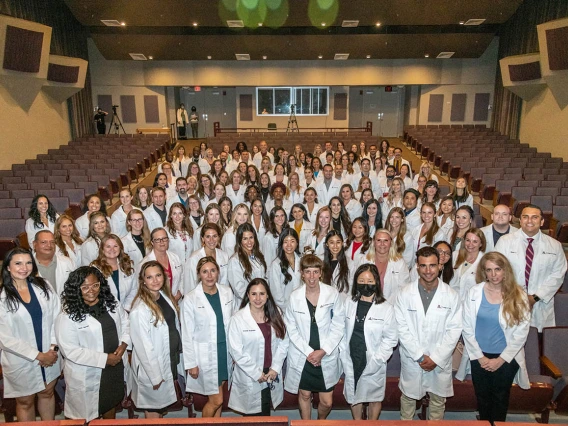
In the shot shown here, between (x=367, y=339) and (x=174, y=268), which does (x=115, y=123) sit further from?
(x=367, y=339)

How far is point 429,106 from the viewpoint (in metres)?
20.8

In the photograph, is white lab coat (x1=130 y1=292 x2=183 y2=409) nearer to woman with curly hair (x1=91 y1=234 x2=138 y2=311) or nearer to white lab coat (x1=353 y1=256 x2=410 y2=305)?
woman with curly hair (x1=91 y1=234 x2=138 y2=311)

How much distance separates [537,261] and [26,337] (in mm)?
4806

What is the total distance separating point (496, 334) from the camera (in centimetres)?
324

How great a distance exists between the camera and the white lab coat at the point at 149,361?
10.6ft

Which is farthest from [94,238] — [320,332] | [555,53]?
[555,53]

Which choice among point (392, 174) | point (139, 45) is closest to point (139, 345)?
point (392, 174)

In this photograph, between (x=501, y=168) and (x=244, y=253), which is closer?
(x=244, y=253)

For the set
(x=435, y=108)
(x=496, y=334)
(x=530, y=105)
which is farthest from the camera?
(x=435, y=108)

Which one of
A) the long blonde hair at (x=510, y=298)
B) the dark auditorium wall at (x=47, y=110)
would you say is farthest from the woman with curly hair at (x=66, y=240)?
the dark auditorium wall at (x=47, y=110)

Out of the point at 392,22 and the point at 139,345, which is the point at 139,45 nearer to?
the point at 392,22

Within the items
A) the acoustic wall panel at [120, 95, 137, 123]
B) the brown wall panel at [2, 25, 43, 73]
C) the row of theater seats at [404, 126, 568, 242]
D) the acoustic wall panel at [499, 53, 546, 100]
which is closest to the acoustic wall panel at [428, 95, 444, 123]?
the row of theater seats at [404, 126, 568, 242]

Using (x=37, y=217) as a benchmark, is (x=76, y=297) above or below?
below

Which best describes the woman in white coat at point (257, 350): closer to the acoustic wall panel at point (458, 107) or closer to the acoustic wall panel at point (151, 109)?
the acoustic wall panel at point (151, 109)
